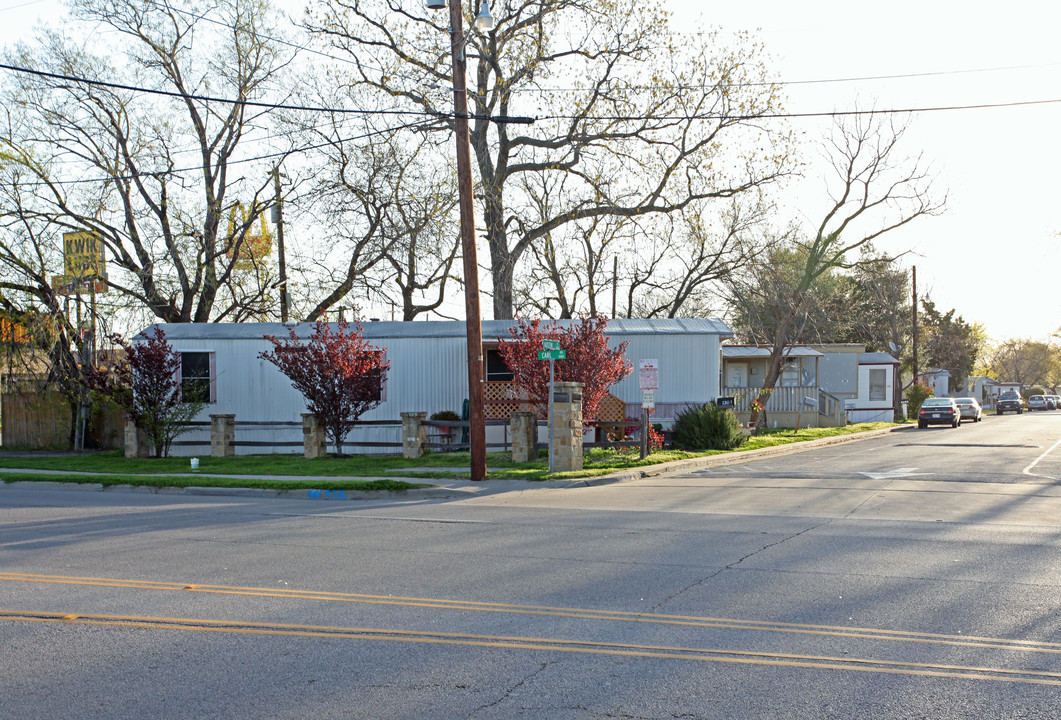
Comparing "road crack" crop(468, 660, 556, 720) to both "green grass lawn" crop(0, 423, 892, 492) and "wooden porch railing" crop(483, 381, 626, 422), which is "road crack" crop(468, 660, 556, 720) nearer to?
"green grass lawn" crop(0, 423, 892, 492)

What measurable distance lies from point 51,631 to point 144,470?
14592 millimetres

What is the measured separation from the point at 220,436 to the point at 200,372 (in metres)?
2.44

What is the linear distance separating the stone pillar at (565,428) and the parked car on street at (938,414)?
27.5 m

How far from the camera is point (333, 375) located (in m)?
20.9

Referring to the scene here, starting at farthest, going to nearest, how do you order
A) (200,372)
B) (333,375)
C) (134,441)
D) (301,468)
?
(200,372)
(134,441)
(333,375)
(301,468)

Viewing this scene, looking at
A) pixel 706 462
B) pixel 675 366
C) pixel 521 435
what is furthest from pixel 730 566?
pixel 675 366

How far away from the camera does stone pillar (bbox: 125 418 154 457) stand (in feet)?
76.2

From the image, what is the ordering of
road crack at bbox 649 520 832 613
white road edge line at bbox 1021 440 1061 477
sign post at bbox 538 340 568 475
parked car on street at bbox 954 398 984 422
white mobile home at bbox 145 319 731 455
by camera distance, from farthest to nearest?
parked car on street at bbox 954 398 984 422, white mobile home at bbox 145 319 731 455, white road edge line at bbox 1021 440 1061 477, sign post at bbox 538 340 568 475, road crack at bbox 649 520 832 613

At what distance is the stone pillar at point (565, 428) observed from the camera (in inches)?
711

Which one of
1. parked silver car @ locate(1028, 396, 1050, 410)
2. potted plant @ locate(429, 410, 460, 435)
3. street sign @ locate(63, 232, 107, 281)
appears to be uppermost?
street sign @ locate(63, 232, 107, 281)

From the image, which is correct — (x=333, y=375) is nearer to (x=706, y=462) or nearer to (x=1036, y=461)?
(x=706, y=462)

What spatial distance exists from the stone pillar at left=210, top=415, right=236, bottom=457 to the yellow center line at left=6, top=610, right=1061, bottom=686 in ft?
54.3

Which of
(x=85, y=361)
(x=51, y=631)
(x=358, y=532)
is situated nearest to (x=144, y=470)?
(x=85, y=361)

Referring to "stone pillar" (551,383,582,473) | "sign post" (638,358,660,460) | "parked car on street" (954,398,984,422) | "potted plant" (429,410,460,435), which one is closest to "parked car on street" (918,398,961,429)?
"parked car on street" (954,398,984,422)
